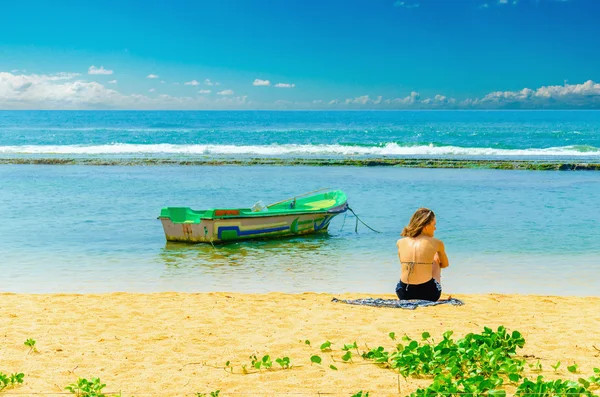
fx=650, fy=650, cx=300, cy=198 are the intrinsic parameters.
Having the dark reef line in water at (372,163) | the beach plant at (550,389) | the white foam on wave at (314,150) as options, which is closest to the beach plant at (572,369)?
the beach plant at (550,389)

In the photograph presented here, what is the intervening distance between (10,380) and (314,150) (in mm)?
39271

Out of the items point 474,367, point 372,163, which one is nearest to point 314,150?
point 372,163

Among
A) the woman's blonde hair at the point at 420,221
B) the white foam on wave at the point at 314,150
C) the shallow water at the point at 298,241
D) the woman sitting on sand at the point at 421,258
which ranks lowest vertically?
the shallow water at the point at 298,241

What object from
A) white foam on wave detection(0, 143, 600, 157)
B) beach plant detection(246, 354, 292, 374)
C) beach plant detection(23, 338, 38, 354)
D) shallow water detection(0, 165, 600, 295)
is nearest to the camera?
beach plant detection(246, 354, 292, 374)

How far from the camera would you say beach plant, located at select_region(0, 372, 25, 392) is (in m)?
4.85

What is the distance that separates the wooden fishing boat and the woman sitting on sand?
629 cm

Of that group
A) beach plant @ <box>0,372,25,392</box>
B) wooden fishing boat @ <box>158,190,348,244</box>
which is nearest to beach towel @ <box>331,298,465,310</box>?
beach plant @ <box>0,372,25,392</box>

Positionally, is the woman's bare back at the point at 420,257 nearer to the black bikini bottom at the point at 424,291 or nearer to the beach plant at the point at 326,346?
the black bikini bottom at the point at 424,291

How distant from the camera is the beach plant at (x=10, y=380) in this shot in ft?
15.9

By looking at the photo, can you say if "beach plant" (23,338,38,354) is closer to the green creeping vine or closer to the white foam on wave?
the green creeping vine

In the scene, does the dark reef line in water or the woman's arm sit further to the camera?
the dark reef line in water

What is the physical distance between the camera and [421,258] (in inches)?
286

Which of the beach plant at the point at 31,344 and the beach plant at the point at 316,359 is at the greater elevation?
the beach plant at the point at 316,359

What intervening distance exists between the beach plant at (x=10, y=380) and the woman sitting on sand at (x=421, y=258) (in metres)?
4.12
